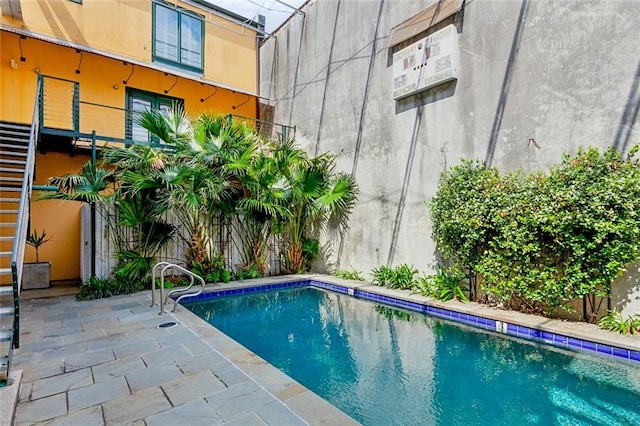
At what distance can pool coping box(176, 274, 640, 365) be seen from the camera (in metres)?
4.32

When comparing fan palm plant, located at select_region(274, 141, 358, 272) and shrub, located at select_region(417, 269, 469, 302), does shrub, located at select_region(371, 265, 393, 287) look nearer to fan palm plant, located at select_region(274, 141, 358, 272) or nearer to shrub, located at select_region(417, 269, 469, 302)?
shrub, located at select_region(417, 269, 469, 302)

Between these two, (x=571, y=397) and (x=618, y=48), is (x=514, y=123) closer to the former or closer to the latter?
(x=618, y=48)

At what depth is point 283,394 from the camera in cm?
304

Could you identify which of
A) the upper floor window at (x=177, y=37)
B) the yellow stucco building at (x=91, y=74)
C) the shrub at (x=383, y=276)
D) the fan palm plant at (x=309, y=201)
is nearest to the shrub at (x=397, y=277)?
the shrub at (x=383, y=276)

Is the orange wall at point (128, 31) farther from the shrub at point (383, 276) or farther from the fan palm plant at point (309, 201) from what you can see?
the shrub at point (383, 276)

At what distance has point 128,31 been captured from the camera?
10016mm

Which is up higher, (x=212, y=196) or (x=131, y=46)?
(x=131, y=46)

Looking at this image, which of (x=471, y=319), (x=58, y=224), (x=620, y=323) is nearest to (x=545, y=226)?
(x=620, y=323)

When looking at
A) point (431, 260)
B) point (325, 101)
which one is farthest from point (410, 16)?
point (431, 260)

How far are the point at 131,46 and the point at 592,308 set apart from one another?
12.2 m

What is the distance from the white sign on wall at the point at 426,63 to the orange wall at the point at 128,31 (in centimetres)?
640

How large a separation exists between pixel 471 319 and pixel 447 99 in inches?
169

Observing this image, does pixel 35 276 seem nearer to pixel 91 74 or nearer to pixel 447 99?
pixel 91 74

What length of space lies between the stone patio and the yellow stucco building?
3.60m
